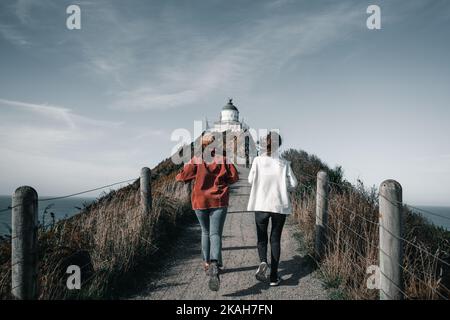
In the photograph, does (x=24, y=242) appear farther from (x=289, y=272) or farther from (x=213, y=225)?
(x=289, y=272)

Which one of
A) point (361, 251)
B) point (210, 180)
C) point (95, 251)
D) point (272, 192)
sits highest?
point (210, 180)

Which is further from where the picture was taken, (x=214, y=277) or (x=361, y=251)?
(x=361, y=251)

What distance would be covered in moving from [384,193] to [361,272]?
4.83 ft

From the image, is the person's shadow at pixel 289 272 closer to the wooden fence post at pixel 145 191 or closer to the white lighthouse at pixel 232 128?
the wooden fence post at pixel 145 191

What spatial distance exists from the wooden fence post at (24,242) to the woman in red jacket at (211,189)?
6.46ft

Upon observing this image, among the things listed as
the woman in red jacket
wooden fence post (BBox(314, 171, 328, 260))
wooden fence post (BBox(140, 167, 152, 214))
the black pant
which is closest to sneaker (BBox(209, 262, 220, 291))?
the woman in red jacket

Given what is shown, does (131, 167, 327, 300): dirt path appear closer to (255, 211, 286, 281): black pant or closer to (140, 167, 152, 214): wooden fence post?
(255, 211, 286, 281): black pant

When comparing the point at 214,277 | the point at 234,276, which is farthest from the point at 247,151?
the point at 214,277

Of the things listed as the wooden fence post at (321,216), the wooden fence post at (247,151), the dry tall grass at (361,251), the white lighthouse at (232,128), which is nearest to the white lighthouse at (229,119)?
the white lighthouse at (232,128)

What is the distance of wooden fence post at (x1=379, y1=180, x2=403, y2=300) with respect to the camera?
345 centimetres

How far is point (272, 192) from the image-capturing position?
4.61m

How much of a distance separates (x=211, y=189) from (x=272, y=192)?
82cm
